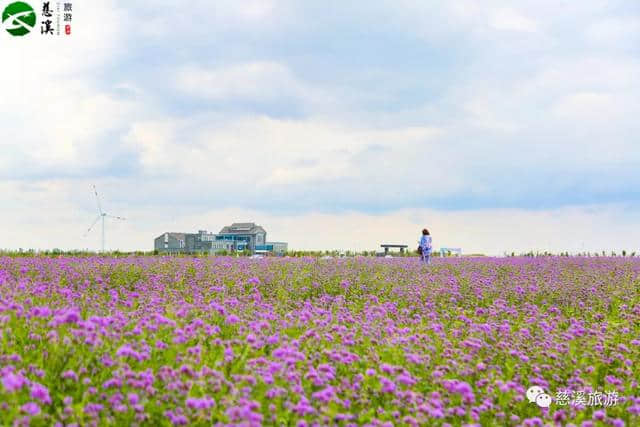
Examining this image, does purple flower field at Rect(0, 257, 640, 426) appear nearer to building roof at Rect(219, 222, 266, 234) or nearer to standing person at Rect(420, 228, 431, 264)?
standing person at Rect(420, 228, 431, 264)

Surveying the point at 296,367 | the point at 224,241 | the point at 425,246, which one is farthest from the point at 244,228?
the point at 296,367

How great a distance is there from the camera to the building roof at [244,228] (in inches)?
2665

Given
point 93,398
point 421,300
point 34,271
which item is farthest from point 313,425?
point 34,271

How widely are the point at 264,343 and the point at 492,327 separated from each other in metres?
3.03

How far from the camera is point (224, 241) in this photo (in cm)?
6222

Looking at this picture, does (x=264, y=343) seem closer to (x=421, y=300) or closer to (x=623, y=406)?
(x=623, y=406)

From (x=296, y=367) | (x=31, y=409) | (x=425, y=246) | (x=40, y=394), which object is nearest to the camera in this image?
(x=31, y=409)

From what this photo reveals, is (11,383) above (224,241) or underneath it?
underneath

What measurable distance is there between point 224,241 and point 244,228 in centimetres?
722

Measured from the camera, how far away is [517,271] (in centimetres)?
1500

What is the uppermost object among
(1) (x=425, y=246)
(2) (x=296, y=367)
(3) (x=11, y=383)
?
(1) (x=425, y=246)

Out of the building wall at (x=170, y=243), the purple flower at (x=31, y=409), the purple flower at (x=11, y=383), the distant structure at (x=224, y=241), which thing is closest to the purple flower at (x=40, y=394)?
the purple flower at (x=11, y=383)

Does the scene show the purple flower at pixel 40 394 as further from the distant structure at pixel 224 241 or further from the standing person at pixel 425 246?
the distant structure at pixel 224 241

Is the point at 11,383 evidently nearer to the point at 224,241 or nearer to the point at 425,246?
the point at 425,246
